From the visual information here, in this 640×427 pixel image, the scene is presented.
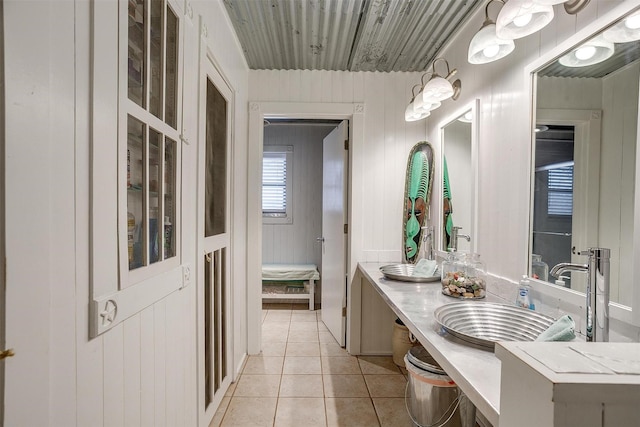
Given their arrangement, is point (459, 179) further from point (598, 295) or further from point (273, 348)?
point (273, 348)

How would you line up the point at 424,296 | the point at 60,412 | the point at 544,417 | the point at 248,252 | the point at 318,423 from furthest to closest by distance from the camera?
the point at 248,252
the point at 318,423
the point at 424,296
the point at 60,412
the point at 544,417

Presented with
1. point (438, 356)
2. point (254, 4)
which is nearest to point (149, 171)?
point (438, 356)

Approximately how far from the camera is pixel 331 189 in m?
3.13

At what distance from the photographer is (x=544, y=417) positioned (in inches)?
Answer: 16.9

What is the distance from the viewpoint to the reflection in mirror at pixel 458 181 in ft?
6.31

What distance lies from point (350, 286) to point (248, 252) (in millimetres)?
964

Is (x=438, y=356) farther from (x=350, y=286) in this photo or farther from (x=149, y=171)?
(x=350, y=286)

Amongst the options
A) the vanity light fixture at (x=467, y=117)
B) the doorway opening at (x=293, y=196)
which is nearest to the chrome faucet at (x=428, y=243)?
the vanity light fixture at (x=467, y=117)

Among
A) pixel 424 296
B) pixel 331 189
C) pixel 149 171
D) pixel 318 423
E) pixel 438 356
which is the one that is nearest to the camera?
pixel 438 356

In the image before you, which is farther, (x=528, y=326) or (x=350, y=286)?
(x=350, y=286)

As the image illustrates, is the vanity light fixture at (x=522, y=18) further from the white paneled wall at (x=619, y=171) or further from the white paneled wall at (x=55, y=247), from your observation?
the white paneled wall at (x=55, y=247)

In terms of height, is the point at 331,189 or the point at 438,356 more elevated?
the point at 331,189

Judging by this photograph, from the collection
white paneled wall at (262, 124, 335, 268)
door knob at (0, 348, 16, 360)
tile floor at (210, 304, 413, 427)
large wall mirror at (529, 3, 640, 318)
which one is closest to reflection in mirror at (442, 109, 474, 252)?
large wall mirror at (529, 3, 640, 318)

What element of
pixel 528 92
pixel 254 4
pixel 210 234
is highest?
pixel 254 4
